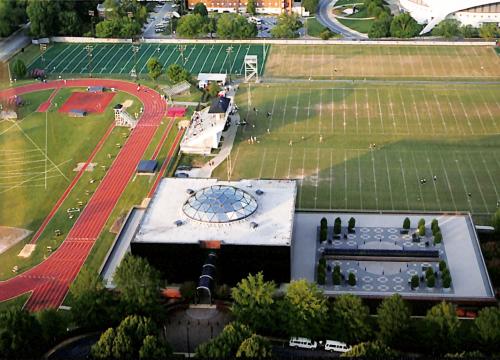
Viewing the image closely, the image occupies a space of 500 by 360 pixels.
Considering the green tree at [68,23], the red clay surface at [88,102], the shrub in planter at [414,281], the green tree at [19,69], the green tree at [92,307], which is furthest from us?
the green tree at [68,23]

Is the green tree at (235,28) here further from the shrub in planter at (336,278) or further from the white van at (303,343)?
the white van at (303,343)

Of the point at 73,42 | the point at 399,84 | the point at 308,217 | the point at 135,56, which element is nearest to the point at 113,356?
the point at 308,217

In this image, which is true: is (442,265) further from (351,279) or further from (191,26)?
(191,26)

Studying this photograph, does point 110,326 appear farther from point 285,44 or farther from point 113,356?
point 285,44

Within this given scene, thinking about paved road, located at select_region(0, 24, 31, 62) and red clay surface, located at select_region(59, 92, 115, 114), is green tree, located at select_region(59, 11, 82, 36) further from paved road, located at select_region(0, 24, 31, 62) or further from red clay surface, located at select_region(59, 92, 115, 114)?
red clay surface, located at select_region(59, 92, 115, 114)

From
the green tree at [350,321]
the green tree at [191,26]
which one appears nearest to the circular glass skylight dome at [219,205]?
the green tree at [350,321]

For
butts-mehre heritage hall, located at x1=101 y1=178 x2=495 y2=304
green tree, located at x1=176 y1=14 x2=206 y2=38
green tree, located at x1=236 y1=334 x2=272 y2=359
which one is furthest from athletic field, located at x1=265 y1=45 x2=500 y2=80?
green tree, located at x1=236 y1=334 x2=272 y2=359
